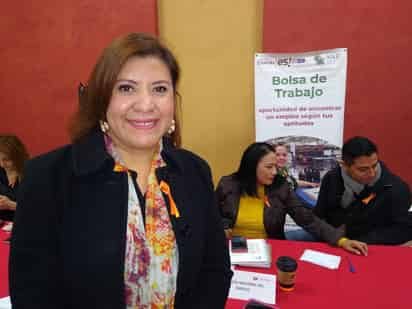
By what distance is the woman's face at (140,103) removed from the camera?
39.2 inches

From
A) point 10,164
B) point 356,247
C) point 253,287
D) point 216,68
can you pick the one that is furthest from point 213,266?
point 216,68

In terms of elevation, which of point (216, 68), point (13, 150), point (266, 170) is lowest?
point (266, 170)

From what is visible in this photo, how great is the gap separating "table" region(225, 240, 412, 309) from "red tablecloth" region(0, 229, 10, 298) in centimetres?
98

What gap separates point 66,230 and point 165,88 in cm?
51

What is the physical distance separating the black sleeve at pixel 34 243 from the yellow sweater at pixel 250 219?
1.66 meters

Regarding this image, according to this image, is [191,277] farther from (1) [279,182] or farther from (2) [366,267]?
(1) [279,182]

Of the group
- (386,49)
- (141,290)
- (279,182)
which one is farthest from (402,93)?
(141,290)

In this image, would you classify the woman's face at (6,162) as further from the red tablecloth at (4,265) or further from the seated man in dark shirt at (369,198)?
the seated man in dark shirt at (369,198)

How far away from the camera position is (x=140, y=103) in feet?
3.28

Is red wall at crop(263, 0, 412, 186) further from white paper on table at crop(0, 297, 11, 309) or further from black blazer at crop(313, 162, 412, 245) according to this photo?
white paper on table at crop(0, 297, 11, 309)

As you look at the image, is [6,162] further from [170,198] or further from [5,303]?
[170,198]

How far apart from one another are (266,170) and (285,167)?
1.09 m

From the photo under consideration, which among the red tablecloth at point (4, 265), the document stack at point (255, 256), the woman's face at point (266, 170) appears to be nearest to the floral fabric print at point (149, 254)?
the document stack at point (255, 256)

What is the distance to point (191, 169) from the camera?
1.22m
